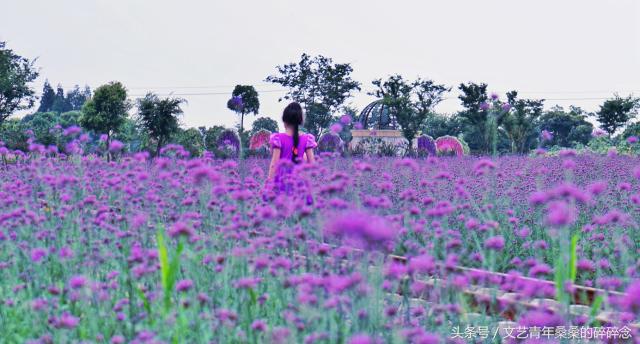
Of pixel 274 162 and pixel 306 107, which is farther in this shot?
pixel 306 107

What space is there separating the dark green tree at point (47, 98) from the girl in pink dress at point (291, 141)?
4720 inches

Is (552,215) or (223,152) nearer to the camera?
(552,215)

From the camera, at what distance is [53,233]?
4129mm

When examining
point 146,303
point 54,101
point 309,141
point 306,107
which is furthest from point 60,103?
point 146,303

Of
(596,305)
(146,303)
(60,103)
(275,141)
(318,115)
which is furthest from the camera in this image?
(60,103)

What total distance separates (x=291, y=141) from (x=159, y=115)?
20.0 metres

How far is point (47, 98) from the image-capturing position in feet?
393

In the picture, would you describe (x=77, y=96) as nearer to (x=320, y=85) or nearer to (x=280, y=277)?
(x=320, y=85)

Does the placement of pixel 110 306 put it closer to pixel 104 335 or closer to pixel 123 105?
pixel 104 335

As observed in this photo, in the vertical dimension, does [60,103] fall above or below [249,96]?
above

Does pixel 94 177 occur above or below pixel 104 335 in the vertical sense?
above

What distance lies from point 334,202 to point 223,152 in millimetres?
16788

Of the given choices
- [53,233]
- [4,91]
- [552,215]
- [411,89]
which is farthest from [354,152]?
[4,91]

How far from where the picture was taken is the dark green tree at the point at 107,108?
1385 inches
